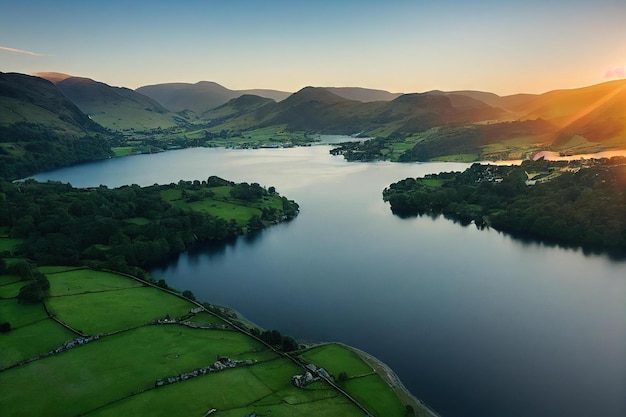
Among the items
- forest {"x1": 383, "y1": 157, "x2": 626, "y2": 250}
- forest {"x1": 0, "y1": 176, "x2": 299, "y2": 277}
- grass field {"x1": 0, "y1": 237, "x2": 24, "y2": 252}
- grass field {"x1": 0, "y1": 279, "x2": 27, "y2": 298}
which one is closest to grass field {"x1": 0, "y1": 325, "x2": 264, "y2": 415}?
grass field {"x1": 0, "y1": 279, "x2": 27, "y2": 298}

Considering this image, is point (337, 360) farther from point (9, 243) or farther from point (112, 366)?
point (9, 243)

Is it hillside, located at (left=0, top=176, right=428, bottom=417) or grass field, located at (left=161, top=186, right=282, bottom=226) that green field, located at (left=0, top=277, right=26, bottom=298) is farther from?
grass field, located at (left=161, top=186, right=282, bottom=226)

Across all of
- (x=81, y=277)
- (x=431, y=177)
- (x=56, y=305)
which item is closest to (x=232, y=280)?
(x=81, y=277)

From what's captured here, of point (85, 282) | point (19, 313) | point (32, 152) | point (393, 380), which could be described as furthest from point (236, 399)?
point (32, 152)

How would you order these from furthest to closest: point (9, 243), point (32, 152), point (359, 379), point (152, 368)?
point (32, 152) → point (9, 243) → point (359, 379) → point (152, 368)

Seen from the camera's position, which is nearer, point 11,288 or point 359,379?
point 359,379
